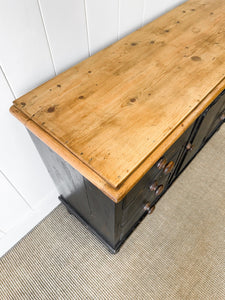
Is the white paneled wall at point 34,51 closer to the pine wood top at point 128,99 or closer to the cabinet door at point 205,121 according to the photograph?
the pine wood top at point 128,99

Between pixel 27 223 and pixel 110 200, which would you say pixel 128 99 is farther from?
pixel 27 223

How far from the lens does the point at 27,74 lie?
0.67 meters

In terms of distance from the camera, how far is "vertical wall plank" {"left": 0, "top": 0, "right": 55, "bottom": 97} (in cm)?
54

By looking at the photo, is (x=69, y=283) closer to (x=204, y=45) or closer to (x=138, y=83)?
(x=138, y=83)

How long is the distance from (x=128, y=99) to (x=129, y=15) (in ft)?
1.57

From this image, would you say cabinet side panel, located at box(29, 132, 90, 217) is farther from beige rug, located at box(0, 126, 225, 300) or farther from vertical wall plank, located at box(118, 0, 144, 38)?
vertical wall plank, located at box(118, 0, 144, 38)

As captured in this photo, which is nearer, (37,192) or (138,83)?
(138,83)

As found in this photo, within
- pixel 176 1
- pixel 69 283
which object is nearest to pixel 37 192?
pixel 69 283

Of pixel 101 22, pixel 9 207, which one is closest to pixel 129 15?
pixel 101 22

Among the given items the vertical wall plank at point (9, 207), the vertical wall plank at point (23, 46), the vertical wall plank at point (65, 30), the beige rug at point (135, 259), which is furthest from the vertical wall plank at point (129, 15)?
the beige rug at point (135, 259)

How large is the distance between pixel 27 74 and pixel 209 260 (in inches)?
46.0

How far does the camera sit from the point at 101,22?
0.79m

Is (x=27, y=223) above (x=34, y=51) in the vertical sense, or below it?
below

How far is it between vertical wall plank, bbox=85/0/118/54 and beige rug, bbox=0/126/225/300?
2.92 feet
